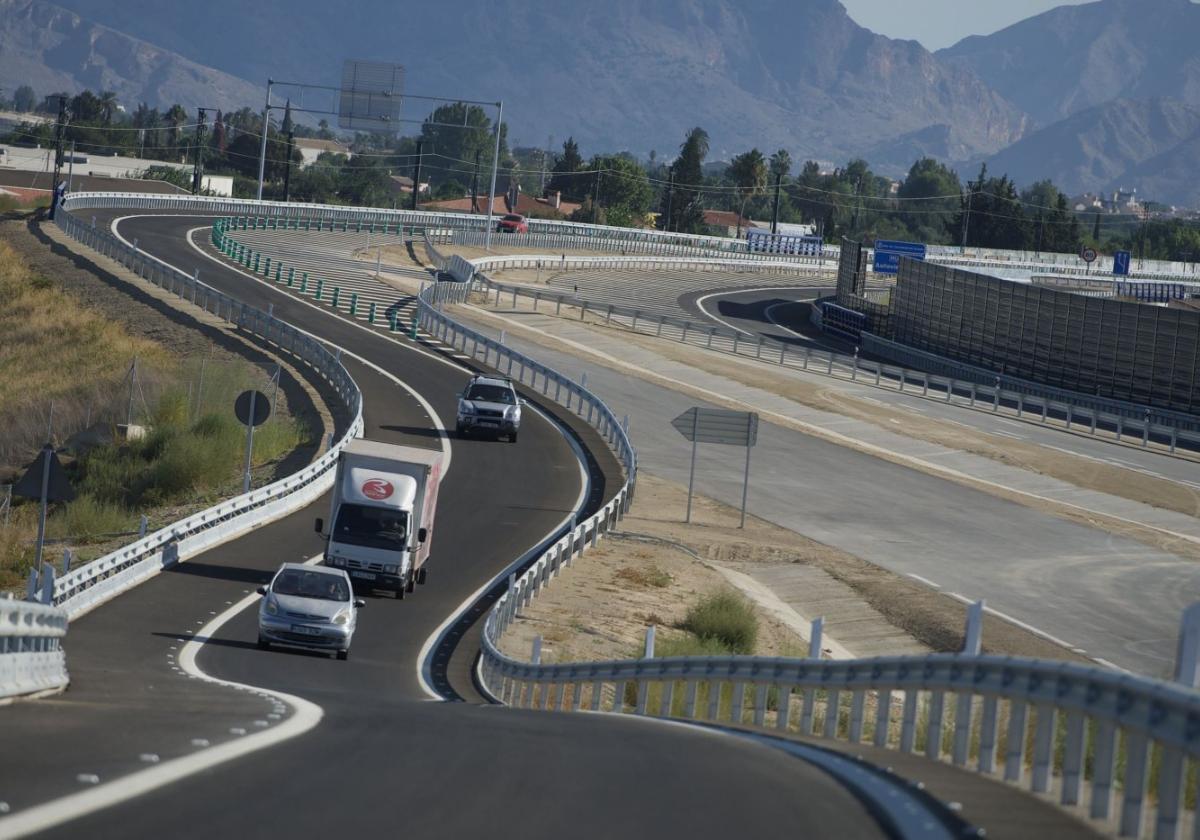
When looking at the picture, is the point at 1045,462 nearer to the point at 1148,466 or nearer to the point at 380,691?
the point at 1148,466

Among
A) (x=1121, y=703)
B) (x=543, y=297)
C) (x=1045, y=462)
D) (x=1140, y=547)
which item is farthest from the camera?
(x=543, y=297)

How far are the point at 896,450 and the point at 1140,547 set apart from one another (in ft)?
51.0

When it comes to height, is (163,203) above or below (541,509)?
above

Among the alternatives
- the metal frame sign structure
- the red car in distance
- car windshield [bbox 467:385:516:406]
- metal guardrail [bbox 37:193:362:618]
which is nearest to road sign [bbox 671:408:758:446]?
the metal frame sign structure

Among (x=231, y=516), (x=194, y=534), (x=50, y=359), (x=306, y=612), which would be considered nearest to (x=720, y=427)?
(x=231, y=516)

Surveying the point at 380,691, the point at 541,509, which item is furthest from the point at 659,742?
the point at 541,509

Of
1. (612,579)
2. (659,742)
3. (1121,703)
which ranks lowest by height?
(612,579)

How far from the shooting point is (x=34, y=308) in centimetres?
6888

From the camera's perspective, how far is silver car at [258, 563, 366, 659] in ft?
76.1

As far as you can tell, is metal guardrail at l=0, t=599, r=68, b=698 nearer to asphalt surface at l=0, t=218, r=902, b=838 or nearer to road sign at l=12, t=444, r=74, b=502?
asphalt surface at l=0, t=218, r=902, b=838

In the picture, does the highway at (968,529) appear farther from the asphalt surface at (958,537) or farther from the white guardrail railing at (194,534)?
the white guardrail railing at (194,534)

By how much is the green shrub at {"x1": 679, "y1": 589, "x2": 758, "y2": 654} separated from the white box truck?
16.8ft

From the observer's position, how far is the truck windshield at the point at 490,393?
48094 millimetres

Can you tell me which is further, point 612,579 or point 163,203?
point 163,203
